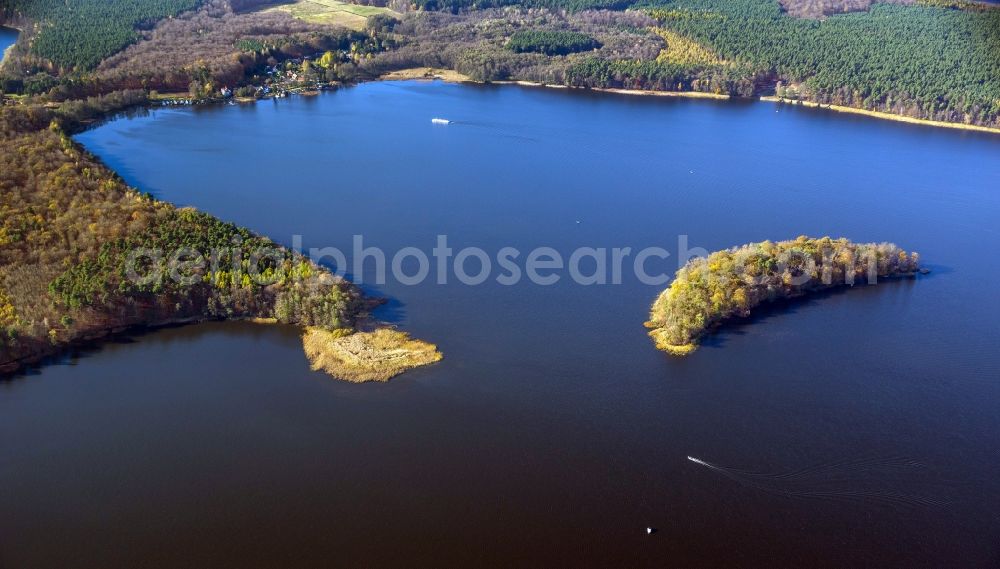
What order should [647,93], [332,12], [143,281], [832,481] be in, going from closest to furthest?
[832,481], [143,281], [647,93], [332,12]

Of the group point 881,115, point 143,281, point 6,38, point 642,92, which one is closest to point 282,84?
point 6,38

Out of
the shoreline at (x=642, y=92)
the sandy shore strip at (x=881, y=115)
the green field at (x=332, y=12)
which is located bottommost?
the sandy shore strip at (x=881, y=115)

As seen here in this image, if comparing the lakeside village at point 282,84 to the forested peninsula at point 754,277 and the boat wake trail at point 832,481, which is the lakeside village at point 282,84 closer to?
the forested peninsula at point 754,277

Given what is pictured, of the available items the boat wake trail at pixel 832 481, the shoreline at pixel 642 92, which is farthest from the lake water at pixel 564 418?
the shoreline at pixel 642 92

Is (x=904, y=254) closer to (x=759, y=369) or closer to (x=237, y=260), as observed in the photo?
(x=759, y=369)

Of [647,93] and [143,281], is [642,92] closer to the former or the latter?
[647,93]

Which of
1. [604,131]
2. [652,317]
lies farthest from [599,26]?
[652,317]
